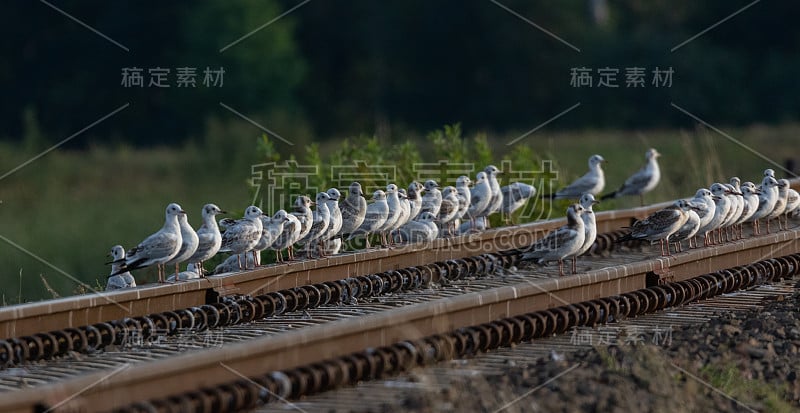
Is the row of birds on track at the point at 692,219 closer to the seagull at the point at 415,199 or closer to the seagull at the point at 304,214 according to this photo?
the seagull at the point at 415,199

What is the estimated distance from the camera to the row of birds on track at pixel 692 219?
1145 cm

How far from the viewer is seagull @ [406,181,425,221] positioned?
13508 mm

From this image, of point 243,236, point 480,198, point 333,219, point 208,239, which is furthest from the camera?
point 480,198

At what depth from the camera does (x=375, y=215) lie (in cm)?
1291

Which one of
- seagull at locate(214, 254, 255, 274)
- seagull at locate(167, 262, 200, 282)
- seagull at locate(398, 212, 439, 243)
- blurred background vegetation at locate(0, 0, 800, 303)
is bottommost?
seagull at locate(167, 262, 200, 282)

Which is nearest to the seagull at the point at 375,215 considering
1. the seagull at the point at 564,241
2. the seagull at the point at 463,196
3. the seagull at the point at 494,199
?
the seagull at the point at 463,196

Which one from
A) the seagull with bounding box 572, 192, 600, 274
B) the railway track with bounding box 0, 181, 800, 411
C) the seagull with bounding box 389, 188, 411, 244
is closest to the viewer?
the railway track with bounding box 0, 181, 800, 411

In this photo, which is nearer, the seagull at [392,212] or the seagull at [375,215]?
the seagull at [375,215]

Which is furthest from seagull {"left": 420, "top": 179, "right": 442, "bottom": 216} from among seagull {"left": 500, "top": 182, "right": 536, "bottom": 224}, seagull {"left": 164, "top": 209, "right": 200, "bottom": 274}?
seagull {"left": 164, "top": 209, "right": 200, "bottom": 274}

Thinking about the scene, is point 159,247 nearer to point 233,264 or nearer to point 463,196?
point 233,264

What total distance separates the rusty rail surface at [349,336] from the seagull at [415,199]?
114 inches

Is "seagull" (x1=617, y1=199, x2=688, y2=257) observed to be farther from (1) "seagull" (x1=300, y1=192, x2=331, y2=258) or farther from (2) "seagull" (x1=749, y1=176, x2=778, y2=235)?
(1) "seagull" (x1=300, y1=192, x2=331, y2=258)

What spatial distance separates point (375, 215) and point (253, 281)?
7.51ft

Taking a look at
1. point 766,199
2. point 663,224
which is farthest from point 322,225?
point 766,199
